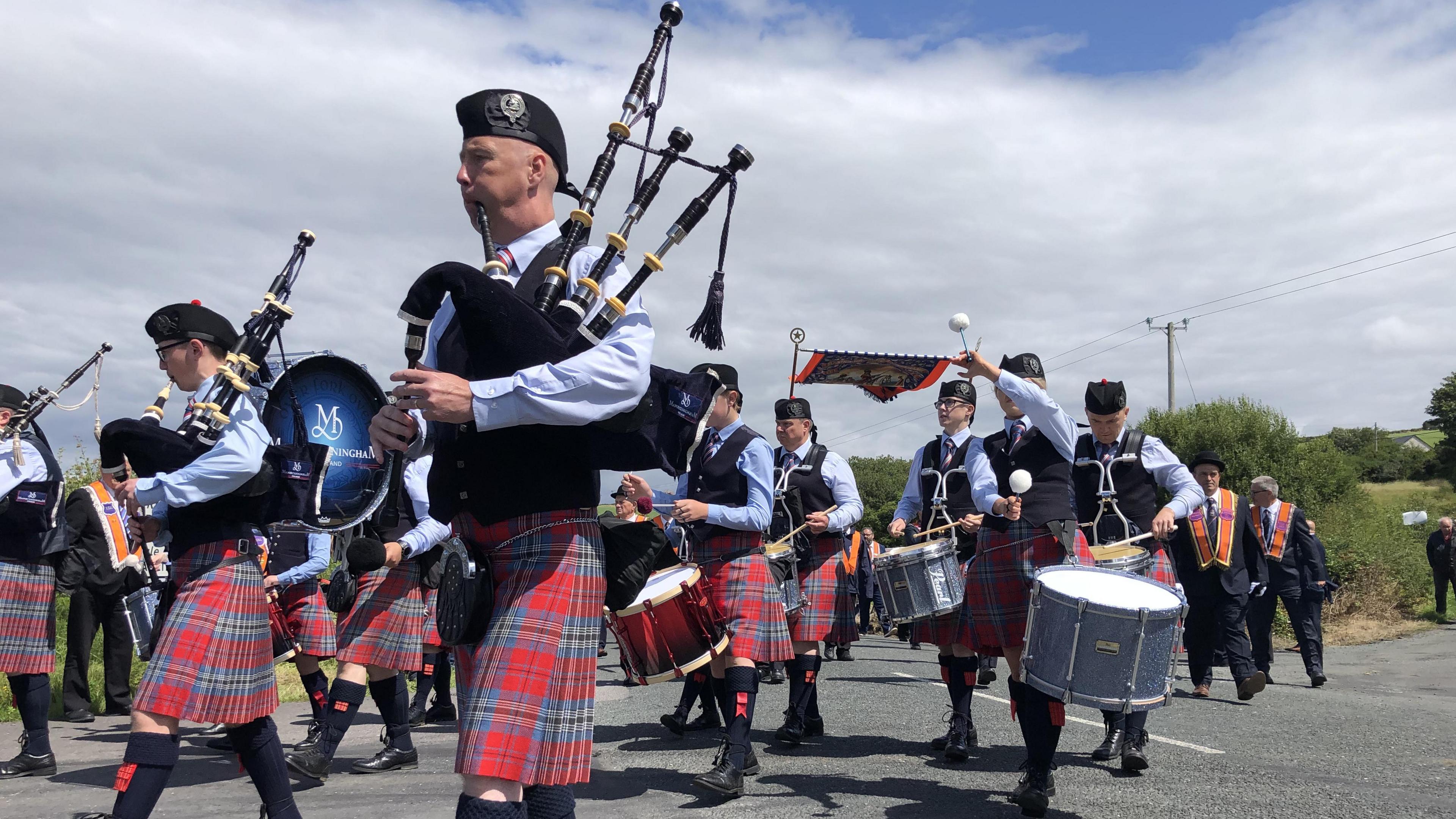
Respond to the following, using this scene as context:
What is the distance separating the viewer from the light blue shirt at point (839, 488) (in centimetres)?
639

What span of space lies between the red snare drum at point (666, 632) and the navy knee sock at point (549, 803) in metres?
2.36

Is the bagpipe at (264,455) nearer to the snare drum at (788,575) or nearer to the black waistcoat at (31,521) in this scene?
the black waistcoat at (31,521)

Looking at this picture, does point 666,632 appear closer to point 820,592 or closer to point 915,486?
point 820,592

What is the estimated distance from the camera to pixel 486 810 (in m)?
1.91

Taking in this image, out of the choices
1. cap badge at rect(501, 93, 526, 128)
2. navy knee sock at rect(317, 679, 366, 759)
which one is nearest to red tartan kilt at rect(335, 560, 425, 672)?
navy knee sock at rect(317, 679, 366, 759)

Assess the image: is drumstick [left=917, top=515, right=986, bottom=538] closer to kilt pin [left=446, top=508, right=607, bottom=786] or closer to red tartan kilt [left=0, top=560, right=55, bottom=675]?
kilt pin [left=446, top=508, right=607, bottom=786]

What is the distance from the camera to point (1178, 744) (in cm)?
567

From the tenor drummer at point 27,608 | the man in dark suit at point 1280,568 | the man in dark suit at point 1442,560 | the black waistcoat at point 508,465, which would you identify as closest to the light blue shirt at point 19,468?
the tenor drummer at point 27,608

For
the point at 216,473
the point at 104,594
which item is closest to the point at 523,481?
the point at 216,473

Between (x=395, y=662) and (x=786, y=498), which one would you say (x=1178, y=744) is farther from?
(x=395, y=662)

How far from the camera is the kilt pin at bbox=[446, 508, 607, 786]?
1.97 meters

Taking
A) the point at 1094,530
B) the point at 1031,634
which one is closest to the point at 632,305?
the point at 1031,634

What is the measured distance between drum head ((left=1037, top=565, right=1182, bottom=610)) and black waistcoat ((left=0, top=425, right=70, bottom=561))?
4.80 m

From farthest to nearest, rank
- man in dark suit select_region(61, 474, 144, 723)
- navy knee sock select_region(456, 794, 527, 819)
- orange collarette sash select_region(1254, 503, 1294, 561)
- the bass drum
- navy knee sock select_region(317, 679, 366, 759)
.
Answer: orange collarette sash select_region(1254, 503, 1294, 561) < man in dark suit select_region(61, 474, 144, 723) < navy knee sock select_region(317, 679, 366, 759) < the bass drum < navy knee sock select_region(456, 794, 527, 819)
